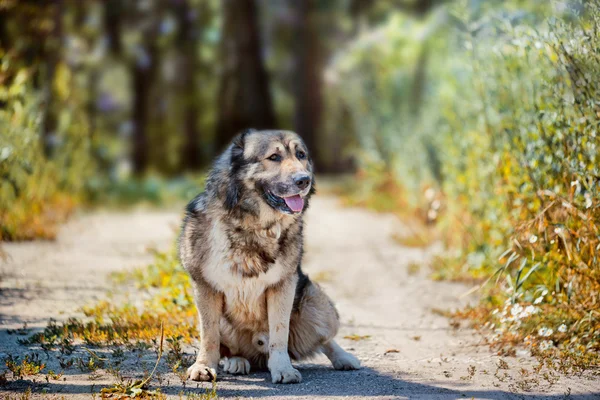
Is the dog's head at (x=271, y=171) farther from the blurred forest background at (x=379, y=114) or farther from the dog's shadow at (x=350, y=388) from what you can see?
the blurred forest background at (x=379, y=114)

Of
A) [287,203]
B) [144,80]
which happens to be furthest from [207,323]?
[144,80]

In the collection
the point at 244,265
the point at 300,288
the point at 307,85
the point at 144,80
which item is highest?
the point at 307,85

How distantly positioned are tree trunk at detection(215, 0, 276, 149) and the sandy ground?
365 inches

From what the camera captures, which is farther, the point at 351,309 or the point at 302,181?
the point at 351,309

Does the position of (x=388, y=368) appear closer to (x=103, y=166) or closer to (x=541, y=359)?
(x=541, y=359)

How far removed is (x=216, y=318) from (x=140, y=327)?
1.13 m

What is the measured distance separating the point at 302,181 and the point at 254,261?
64 cm

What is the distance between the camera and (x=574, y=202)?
5.27m

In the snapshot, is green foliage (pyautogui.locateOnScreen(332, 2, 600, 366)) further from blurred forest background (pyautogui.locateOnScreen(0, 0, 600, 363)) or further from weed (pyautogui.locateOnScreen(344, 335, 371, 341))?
weed (pyautogui.locateOnScreen(344, 335, 371, 341))

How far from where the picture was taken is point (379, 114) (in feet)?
49.1

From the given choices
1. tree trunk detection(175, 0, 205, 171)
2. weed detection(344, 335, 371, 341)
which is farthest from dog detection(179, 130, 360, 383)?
tree trunk detection(175, 0, 205, 171)

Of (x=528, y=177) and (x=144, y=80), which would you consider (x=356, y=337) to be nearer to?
(x=528, y=177)

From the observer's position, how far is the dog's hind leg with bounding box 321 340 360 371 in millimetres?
5188

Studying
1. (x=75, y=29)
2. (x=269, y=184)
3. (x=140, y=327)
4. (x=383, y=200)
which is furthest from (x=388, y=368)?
(x=75, y=29)
